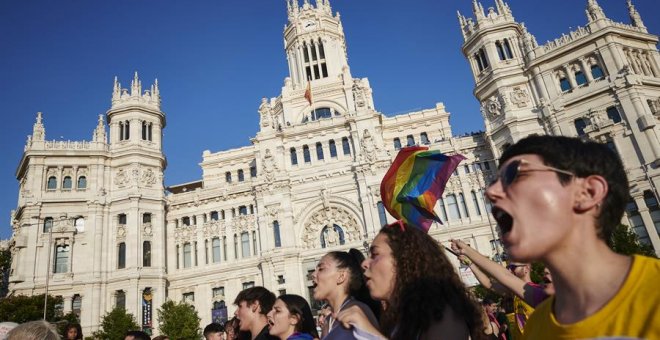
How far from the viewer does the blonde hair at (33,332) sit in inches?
148

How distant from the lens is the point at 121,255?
36094 millimetres

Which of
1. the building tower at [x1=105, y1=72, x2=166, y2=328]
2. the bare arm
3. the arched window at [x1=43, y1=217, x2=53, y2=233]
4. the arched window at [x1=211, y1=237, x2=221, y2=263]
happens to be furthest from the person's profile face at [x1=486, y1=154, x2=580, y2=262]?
the arched window at [x1=43, y1=217, x2=53, y2=233]

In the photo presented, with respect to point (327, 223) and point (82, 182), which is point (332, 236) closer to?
point (327, 223)

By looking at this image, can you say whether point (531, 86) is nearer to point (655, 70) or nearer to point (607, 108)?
point (607, 108)

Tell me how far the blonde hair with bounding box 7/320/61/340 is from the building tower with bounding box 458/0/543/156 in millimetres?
34391

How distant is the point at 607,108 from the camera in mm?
30875

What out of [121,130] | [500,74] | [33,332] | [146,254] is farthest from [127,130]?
[33,332]

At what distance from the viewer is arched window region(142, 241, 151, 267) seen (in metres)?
36.3

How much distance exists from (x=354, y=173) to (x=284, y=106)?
45.6 ft

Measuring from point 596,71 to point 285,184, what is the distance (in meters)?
27.6

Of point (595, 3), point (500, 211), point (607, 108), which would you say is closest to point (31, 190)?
point (500, 211)

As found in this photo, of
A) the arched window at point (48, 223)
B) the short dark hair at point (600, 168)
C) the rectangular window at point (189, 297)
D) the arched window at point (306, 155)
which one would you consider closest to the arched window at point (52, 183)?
the arched window at point (48, 223)

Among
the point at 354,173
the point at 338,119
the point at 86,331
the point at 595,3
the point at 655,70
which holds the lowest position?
the point at 86,331

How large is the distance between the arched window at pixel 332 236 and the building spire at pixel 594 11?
2758cm
